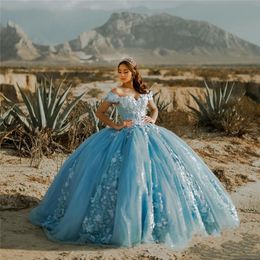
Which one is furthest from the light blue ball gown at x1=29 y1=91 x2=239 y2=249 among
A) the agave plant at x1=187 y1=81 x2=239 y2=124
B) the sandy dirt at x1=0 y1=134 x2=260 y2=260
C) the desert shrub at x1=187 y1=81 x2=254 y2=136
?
the agave plant at x1=187 y1=81 x2=239 y2=124

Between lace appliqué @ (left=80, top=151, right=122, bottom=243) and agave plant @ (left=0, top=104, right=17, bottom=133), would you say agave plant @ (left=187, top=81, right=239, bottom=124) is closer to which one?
agave plant @ (left=0, top=104, right=17, bottom=133)

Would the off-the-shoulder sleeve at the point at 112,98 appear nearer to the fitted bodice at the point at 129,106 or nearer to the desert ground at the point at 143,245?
→ the fitted bodice at the point at 129,106

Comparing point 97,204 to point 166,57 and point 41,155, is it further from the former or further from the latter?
point 166,57

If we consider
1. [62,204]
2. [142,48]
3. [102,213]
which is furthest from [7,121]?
[142,48]

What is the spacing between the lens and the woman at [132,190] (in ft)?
15.1

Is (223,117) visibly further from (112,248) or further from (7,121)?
(112,248)

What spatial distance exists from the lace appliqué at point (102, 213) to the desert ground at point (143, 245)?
10cm

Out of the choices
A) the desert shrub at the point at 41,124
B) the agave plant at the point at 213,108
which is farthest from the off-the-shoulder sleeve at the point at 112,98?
the agave plant at the point at 213,108

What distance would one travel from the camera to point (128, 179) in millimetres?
4637

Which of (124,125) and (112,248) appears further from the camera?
(124,125)

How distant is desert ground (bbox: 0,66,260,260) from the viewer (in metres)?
4.53

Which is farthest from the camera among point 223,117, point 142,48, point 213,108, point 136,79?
point 142,48

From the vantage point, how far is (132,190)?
4.58m

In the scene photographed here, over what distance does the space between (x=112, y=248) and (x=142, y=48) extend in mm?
183785
